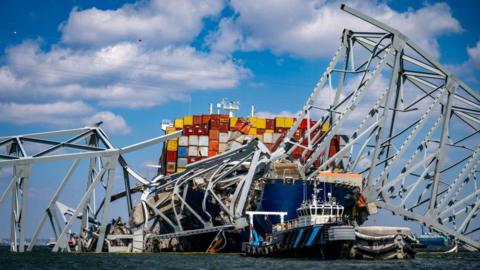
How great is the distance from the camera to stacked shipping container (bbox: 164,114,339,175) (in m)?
95.0

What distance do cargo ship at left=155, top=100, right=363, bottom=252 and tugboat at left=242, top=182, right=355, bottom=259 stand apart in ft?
19.9

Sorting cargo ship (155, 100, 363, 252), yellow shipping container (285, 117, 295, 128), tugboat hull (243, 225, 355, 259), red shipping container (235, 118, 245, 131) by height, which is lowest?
tugboat hull (243, 225, 355, 259)

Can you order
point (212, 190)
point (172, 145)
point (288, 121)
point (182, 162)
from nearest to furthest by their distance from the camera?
point (212, 190), point (182, 162), point (288, 121), point (172, 145)

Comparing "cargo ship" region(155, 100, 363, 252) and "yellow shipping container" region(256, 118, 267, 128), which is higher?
"yellow shipping container" region(256, 118, 267, 128)

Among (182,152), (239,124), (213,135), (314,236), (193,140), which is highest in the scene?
(239,124)

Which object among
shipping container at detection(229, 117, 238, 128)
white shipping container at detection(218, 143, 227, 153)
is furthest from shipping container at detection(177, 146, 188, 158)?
shipping container at detection(229, 117, 238, 128)

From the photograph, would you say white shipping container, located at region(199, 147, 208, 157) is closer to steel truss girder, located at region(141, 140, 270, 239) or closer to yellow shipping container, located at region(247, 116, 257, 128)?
yellow shipping container, located at region(247, 116, 257, 128)

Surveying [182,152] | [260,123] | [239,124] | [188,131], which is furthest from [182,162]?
[260,123]

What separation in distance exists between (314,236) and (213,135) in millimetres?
47186

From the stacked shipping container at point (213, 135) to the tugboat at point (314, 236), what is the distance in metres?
38.8

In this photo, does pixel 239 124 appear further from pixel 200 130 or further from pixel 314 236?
pixel 314 236

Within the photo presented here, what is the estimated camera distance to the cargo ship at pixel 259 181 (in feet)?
206

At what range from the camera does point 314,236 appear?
163 ft

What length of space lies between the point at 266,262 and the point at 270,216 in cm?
1191
